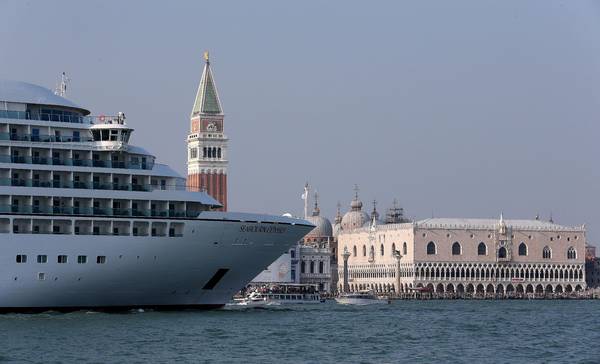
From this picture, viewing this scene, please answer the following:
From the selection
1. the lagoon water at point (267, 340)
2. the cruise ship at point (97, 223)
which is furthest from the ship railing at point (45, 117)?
the lagoon water at point (267, 340)

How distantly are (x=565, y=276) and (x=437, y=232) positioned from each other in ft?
64.4

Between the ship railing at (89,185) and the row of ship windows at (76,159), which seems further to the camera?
the row of ship windows at (76,159)

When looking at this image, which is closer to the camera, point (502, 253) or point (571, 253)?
point (502, 253)

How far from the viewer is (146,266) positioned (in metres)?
65.4

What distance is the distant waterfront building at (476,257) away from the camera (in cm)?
17375

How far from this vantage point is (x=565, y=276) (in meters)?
181

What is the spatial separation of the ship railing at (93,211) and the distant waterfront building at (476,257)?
103 m

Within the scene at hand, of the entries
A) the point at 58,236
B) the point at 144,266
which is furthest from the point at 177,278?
the point at 58,236

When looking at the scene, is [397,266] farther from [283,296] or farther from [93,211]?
[93,211]

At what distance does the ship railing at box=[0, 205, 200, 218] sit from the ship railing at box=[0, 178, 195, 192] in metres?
1.09

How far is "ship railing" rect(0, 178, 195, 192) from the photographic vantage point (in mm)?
63938

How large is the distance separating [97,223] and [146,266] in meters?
3.04

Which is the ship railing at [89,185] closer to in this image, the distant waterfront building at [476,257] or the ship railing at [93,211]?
the ship railing at [93,211]

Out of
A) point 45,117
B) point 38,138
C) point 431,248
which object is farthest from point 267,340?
point 431,248
